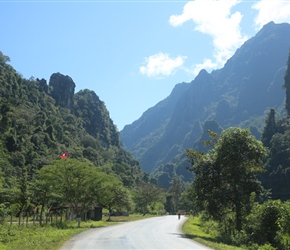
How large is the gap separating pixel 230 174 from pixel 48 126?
8574 centimetres

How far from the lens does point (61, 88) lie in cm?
16362

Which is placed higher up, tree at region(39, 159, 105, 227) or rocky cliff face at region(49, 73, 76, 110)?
rocky cliff face at region(49, 73, 76, 110)

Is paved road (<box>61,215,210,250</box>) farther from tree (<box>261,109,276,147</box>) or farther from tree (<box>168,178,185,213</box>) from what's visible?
tree (<box>168,178,185,213</box>)

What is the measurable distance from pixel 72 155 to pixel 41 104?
120 feet

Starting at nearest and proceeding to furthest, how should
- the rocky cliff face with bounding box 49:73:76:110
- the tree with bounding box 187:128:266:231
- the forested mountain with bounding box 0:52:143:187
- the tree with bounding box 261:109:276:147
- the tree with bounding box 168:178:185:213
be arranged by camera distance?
1. the tree with bounding box 187:128:266:231
2. the forested mountain with bounding box 0:52:143:187
3. the tree with bounding box 261:109:276:147
4. the tree with bounding box 168:178:185:213
5. the rocky cliff face with bounding box 49:73:76:110

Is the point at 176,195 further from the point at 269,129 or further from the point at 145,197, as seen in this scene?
the point at 269,129

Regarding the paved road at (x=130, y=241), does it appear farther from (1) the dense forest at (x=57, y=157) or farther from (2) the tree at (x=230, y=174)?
(1) the dense forest at (x=57, y=157)

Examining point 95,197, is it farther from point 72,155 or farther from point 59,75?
point 59,75

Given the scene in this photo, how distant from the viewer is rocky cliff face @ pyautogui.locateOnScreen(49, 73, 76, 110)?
161 m

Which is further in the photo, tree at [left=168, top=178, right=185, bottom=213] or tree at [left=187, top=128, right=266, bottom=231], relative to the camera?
tree at [left=168, top=178, right=185, bottom=213]

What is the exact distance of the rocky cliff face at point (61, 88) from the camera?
16125 centimetres

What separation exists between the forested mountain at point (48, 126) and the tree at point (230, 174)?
24635 millimetres

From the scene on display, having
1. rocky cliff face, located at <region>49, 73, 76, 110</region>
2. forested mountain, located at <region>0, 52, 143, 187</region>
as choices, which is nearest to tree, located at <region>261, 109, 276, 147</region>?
forested mountain, located at <region>0, 52, 143, 187</region>

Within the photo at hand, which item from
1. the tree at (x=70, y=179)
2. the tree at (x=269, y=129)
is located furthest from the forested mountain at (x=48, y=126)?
the tree at (x=269, y=129)
